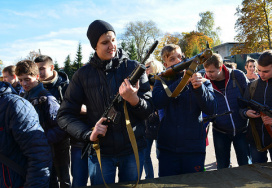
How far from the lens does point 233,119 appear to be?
128 inches

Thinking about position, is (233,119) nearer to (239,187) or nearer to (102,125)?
(239,187)

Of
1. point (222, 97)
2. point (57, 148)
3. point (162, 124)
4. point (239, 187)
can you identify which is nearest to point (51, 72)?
point (57, 148)

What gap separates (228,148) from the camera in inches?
132

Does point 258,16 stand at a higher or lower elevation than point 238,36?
higher

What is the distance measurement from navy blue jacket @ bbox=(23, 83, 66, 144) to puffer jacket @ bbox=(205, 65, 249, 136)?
7.10 feet

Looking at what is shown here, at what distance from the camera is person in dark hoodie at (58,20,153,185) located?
202 cm

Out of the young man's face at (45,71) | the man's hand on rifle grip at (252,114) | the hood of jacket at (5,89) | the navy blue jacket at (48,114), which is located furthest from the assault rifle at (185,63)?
the young man's face at (45,71)

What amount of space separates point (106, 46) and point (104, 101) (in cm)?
49

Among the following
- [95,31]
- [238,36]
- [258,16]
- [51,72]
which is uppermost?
[258,16]

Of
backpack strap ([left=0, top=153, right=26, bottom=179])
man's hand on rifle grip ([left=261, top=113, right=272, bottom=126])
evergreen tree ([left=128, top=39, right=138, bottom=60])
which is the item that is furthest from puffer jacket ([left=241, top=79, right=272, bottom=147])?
evergreen tree ([left=128, top=39, right=138, bottom=60])

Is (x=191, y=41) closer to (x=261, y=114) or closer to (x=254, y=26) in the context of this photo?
(x=254, y=26)

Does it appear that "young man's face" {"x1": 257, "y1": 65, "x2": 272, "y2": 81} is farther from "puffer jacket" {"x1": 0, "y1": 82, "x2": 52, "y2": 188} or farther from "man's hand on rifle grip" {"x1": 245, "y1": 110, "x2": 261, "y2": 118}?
"puffer jacket" {"x1": 0, "y1": 82, "x2": 52, "y2": 188}

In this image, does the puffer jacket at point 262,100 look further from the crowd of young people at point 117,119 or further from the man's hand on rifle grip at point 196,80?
the man's hand on rifle grip at point 196,80

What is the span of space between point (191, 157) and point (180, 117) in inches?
16.4
